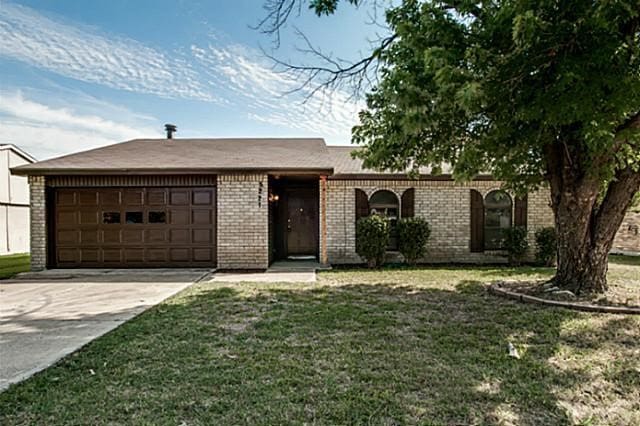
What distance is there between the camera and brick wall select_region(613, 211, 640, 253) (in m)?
14.5

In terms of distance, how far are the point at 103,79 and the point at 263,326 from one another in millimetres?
11382

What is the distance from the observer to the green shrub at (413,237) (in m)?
10.5

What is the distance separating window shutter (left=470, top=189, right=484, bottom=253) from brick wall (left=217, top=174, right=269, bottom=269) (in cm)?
602

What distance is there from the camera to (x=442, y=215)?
11180mm

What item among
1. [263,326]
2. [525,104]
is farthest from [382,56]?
[263,326]

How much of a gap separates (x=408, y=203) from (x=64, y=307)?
28.0 ft

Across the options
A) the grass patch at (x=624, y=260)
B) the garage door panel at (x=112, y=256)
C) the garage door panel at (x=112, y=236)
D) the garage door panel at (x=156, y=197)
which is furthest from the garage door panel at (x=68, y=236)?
the grass patch at (x=624, y=260)

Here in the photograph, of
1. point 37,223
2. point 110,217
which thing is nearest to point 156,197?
point 110,217

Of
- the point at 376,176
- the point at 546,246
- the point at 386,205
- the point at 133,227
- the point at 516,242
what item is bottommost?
the point at 546,246

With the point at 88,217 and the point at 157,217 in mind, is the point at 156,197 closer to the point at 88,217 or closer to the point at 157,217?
the point at 157,217

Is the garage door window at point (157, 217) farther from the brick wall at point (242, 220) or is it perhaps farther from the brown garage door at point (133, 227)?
the brick wall at point (242, 220)

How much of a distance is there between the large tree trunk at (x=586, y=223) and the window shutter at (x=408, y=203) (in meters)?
4.70

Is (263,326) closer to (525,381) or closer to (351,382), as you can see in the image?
(351,382)

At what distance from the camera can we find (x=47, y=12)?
876 cm
